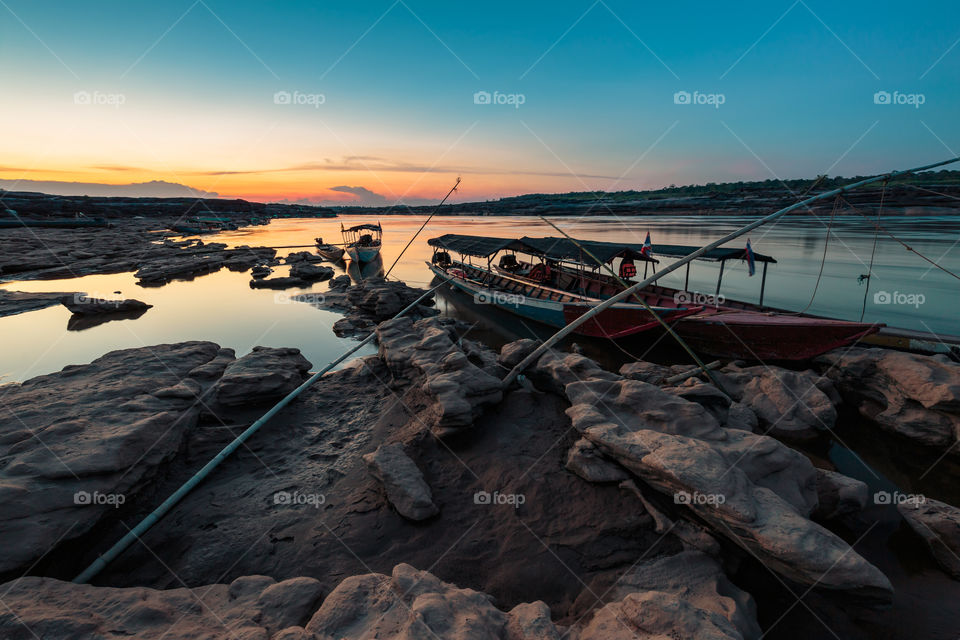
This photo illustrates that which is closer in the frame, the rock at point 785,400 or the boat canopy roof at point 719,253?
the rock at point 785,400

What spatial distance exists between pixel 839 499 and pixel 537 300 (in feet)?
46.7

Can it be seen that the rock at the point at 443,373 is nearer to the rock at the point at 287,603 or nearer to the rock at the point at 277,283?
the rock at the point at 287,603

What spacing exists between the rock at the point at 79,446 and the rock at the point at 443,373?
15.9 feet

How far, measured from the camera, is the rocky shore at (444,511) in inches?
149

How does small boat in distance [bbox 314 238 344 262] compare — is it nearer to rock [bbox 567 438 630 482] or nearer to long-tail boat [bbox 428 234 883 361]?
long-tail boat [bbox 428 234 883 361]

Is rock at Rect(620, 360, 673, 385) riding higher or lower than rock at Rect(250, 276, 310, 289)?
lower

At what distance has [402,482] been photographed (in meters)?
5.96

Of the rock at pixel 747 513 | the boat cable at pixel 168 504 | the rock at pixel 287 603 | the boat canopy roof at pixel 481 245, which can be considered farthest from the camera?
the boat canopy roof at pixel 481 245

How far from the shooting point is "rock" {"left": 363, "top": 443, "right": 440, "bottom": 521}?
224 inches

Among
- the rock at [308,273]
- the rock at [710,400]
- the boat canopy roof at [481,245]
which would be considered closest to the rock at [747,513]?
the rock at [710,400]

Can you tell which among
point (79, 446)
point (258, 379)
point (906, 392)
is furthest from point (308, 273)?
point (906, 392)

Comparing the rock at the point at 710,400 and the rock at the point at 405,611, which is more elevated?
the rock at the point at 710,400

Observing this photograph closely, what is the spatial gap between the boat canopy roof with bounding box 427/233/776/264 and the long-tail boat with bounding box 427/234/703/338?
0.09 metres

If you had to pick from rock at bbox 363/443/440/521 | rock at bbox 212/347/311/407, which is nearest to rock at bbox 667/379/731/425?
rock at bbox 363/443/440/521
